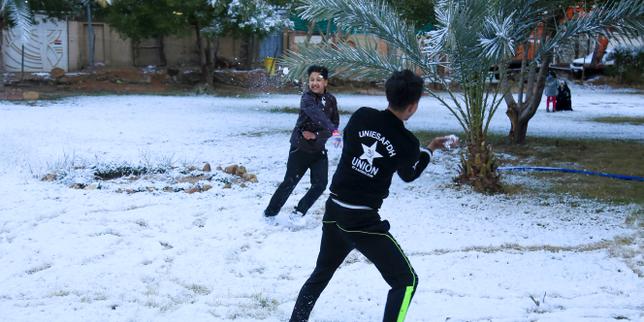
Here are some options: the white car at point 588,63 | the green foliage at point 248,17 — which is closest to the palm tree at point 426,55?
the green foliage at point 248,17

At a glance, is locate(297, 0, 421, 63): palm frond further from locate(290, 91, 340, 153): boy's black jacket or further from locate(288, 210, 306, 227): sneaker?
locate(288, 210, 306, 227): sneaker

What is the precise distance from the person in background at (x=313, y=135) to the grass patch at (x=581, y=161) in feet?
9.39

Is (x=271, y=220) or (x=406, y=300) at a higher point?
(x=406, y=300)

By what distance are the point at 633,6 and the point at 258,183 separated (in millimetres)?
4426

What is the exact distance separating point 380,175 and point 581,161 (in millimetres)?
7624

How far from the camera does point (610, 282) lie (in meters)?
5.14

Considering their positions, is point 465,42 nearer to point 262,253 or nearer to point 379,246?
point 262,253

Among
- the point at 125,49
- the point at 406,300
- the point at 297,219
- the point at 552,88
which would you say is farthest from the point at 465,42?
the point at 125,49

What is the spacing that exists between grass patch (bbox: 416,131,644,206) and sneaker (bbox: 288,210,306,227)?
9.39 feet

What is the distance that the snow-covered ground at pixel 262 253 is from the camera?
182 inches

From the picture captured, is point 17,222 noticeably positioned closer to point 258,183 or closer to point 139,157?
point 258,183

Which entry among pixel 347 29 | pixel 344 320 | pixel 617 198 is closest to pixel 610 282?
pixel 344 320

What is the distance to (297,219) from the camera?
6.61 meters

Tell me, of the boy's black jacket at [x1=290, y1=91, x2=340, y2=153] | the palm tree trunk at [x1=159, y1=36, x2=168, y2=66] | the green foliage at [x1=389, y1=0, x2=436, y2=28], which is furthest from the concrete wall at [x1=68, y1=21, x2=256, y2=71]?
the boy's black jacket at [x1=290, y1=91, x2=340, y2=153]
